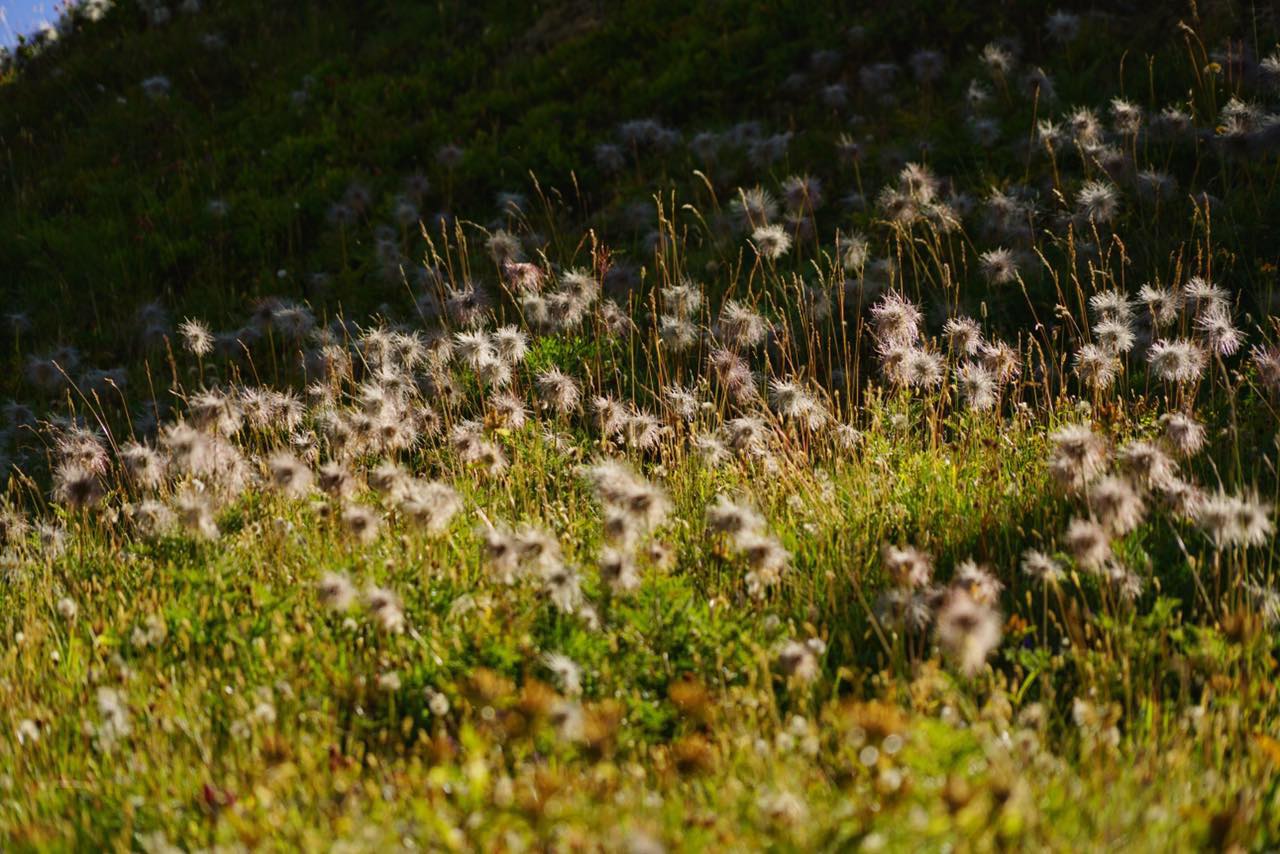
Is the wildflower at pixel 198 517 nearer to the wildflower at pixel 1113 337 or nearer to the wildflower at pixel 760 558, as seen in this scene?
the wildflower at pixel 760 558

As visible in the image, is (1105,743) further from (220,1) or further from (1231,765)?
(220,1)

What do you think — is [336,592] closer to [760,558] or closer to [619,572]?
[619,572]

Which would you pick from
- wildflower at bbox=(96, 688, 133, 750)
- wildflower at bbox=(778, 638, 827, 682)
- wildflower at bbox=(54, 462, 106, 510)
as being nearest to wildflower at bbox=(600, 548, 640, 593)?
wildflower at bbox=(778, 638, 827, 682)

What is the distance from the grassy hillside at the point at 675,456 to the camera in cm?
329

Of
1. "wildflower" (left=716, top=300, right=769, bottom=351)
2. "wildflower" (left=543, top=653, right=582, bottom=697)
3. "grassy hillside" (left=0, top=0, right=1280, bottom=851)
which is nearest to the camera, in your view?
"grassy hillside" (left=0, top=0, right=1280, bottom=851)

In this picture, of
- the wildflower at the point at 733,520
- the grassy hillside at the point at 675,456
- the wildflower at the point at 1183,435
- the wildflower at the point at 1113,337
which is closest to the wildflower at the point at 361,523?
the grassy hillside at the point at 675,456

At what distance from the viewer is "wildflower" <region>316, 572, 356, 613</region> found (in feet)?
13.0

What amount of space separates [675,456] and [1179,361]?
8.84 ft

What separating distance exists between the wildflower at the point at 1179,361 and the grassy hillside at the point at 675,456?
0.03m

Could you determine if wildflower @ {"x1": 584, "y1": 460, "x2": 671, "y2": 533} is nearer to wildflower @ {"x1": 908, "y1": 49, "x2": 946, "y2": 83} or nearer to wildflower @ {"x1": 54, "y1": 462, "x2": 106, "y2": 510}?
wildflower @ {"x1": 54, "y1": 462, "x2": 106, "y2": 510}

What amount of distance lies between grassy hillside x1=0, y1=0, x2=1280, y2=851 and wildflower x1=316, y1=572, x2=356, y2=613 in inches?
0.9

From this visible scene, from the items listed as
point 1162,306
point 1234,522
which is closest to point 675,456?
point 1234,522

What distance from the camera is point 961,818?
2.49 meters

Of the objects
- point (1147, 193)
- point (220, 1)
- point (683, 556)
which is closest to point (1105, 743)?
point (683, 556)
